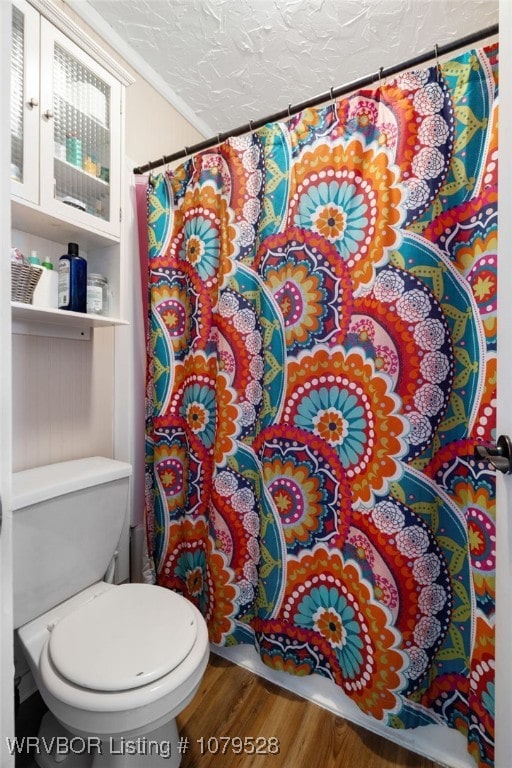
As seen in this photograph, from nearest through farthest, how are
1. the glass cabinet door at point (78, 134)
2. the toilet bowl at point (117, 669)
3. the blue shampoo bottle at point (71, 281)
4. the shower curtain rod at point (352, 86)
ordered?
1. the toilet bowl at point (117, 669)
2. the shower curtain rod at point (352, 86)
3. the glass cabinet door at point (78, 134)
4. the blue shampoo bottle at point (71, 281)

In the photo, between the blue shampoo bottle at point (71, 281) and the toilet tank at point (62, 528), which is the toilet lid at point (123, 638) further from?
the blue shampoo bottle at point (71, 281)

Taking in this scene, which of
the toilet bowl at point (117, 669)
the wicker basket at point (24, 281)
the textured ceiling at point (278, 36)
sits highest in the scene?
the textured ceiling at point (278, 36)

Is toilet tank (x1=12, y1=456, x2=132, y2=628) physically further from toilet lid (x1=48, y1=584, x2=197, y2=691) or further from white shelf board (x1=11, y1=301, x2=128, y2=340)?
white shelf board (x1=11, y1=301, x2=128, y2=340)

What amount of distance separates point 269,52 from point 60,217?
1.03 metres

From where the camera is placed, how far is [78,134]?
1.11m

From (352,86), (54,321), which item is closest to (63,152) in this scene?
(54,321)

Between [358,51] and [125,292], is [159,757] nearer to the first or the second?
[125,292]

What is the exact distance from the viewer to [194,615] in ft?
3.14

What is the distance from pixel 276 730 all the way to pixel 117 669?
2.07 ft

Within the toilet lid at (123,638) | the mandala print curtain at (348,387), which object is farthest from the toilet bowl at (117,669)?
the mandala print curtain at (348,387)

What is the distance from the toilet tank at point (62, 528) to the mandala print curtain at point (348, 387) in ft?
0.86

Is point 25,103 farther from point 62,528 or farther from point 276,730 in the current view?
point 276,730

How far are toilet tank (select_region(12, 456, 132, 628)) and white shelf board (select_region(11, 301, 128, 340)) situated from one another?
1.44 ft

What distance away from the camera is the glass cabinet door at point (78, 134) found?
986 millimetres
